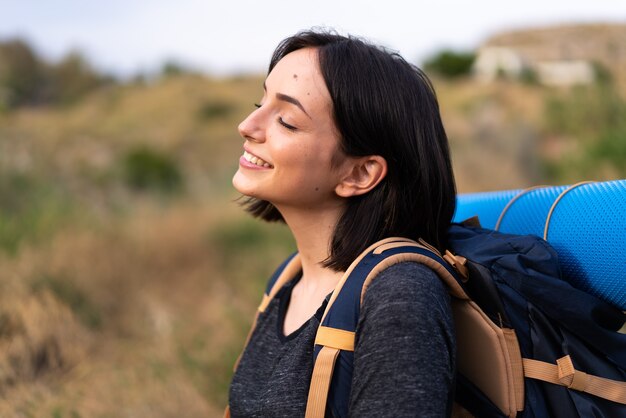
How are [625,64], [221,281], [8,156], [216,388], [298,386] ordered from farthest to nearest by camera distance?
[625,64]
[8,156]
[221,281]
[216,388]
[298,386]

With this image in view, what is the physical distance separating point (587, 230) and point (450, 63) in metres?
36.3

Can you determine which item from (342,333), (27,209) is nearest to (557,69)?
(27,209)

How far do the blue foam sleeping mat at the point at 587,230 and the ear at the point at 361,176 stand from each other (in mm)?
404

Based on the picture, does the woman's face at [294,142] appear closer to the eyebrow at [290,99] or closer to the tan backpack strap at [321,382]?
the eyebrow at [290,99]

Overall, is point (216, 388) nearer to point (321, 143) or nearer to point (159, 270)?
point (321, 143)

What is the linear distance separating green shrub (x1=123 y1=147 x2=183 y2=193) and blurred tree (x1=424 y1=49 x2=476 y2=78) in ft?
82.3

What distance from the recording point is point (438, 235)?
153 cm

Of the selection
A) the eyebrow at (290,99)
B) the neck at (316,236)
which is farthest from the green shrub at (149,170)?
the eyebrow at (290,99)

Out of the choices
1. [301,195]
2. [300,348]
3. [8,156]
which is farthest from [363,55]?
[8,156]

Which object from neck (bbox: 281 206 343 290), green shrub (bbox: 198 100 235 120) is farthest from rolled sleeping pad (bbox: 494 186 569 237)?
green shrub (bbox: 198 100 235 120)

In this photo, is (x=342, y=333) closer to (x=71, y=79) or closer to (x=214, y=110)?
(x=214, y=110)

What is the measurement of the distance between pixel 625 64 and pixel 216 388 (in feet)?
53.3

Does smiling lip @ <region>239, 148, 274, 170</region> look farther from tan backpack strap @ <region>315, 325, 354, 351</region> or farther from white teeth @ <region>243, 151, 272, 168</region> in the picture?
tan backpack strap @ <region>315, 325, 354, 351</region>

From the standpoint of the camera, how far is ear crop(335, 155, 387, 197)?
1.49 metres
